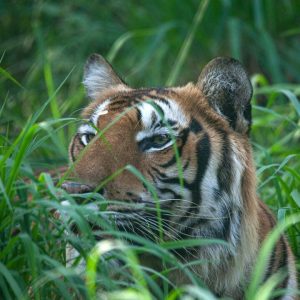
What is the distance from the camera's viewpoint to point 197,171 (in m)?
3.77

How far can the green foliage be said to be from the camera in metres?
3.23

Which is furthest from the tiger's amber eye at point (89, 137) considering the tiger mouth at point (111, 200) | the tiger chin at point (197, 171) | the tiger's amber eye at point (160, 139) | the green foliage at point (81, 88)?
the tiger mouth at point (111, 200)

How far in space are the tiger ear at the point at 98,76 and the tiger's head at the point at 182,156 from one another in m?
0.49

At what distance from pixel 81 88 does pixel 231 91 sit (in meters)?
2.19

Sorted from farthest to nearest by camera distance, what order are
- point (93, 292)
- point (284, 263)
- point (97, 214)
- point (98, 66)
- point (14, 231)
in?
point (98, 66)
point (284, 263)
point (14, 231)
point (97, 214)
point (93, 292)

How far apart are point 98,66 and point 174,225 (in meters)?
1.19

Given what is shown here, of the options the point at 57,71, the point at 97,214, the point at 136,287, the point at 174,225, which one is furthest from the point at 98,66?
the point at 57,71

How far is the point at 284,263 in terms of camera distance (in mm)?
3982

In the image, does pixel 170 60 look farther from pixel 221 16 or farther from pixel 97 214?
pixel 97 214

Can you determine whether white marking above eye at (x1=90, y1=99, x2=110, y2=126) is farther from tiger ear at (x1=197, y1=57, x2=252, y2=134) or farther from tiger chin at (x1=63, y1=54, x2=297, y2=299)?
tiger ear at (x1=197, y1=57, x2=252, y2=134)

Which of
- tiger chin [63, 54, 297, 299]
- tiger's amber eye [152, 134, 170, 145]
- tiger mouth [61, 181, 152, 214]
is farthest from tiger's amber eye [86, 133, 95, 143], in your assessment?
tiger mouth [61, 181, 152, 214]

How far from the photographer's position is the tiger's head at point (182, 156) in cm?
357

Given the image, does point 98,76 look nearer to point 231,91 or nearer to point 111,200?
point 231,91

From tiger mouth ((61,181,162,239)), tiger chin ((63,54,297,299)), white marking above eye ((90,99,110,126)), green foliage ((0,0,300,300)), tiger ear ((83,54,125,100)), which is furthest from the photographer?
tiger ear ((83,54,125,100))
